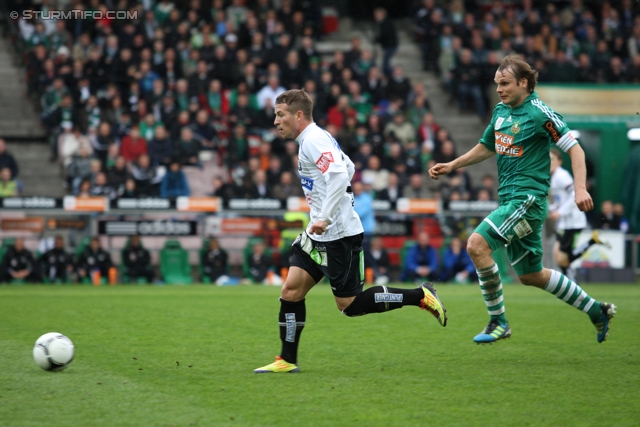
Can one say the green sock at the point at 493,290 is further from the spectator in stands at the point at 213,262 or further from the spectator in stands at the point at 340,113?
the spectator in stands at the point at 340,113

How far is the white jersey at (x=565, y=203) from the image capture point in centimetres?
1283

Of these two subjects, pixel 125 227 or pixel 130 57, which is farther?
pixel 130 57

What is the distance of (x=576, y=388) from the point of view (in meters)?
5.60

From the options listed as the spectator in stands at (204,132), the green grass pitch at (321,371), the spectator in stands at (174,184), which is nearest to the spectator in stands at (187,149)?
the spectator in stands at (204,132)

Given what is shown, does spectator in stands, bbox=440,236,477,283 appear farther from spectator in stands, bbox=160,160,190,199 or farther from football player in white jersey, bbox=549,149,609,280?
spectator in stands, bbox=160,160,190,199

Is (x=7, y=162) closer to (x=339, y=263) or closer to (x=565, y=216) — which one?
(x=565, y=216)

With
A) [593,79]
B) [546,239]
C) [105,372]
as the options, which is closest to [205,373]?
[105,372]

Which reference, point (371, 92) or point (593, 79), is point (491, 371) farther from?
point (593, 79)

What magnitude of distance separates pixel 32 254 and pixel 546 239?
9.42m

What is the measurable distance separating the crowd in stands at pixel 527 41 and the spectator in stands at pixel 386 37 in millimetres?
941

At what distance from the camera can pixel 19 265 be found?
15.1 metres

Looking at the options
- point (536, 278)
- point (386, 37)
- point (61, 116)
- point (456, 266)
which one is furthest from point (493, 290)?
point (386, 37)

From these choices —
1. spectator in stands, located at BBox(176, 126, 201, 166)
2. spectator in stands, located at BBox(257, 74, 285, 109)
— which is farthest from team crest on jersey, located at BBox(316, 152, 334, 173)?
spectator in stands, located at BBox(257, 74, 285, 109)

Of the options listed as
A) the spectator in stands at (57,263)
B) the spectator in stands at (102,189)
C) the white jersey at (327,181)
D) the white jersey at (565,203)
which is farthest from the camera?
the spectator in stands at (102,189)
